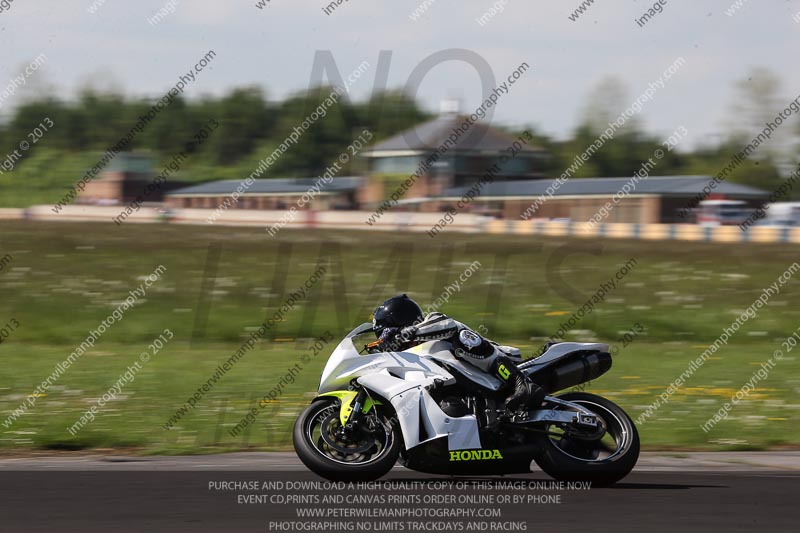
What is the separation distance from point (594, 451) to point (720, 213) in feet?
192

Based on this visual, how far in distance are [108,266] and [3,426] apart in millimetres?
16122

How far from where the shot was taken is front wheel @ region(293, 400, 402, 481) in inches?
300

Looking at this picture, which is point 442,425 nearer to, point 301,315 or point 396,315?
point 396,315

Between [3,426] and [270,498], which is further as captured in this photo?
[3,426]

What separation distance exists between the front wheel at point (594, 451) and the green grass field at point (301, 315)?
110 inches

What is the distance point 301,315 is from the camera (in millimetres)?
22812

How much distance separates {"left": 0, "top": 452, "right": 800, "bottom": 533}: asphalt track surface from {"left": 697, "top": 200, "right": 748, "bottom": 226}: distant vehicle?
55513mm

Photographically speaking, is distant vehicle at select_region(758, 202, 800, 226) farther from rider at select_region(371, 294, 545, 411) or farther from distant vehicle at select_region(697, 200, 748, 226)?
rider at select_region(371, 294, 545, 411)

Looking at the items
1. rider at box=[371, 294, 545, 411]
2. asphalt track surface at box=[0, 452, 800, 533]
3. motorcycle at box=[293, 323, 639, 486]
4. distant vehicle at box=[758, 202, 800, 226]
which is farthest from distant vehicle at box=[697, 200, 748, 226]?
rider at box=[371, 294, 545, 411]

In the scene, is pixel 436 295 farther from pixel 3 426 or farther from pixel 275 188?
pixel 275 188

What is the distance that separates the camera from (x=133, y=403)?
1359 centimetres

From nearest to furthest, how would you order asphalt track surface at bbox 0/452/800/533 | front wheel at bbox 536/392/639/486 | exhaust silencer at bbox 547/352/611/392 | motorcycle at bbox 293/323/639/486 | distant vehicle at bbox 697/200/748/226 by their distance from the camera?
asphalt track surface at bbox 0/452/800/533 → motorcycle at bbox 293/323/639/486 → front wheel at bbox 536/392/639/486 → exhaust silencer at bbox 547/352/611/392 → distant vehicle at bbox 697/200/748/226

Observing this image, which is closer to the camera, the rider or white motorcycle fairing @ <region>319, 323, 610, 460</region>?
white motorcycle fairing @ <region>319, 323, 610, 460</region>

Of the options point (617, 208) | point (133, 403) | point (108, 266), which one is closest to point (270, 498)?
point (133, 403)
